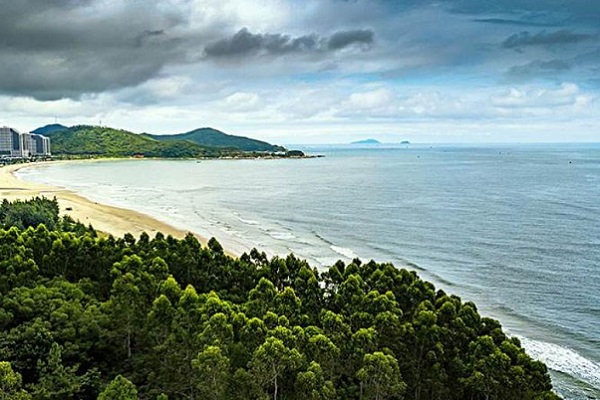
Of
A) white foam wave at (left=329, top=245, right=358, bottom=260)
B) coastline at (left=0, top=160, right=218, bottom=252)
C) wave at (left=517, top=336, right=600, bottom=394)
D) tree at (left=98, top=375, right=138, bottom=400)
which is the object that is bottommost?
wave at (left=517, top=336, right=600, bottom=394)

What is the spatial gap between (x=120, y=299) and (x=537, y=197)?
89.4 meters

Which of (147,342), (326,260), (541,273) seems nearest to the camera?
(147,342)

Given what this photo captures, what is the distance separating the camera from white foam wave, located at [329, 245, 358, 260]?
57438mm

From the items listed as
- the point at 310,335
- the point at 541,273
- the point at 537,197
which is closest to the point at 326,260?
the point at 541,273

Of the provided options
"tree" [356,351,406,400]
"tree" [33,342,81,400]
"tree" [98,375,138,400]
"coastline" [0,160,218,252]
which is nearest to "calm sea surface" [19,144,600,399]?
"coastline" [0,160,218,252]

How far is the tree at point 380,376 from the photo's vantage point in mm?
21891

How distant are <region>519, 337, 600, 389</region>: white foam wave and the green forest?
26.4ft

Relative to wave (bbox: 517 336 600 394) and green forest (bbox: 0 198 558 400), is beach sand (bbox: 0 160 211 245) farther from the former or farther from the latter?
wave (bbox: 517 336 600 394)

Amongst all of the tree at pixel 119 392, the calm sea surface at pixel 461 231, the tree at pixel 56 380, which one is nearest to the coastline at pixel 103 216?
the calm sea surface at pixel 461 231

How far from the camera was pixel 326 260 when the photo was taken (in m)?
55.2

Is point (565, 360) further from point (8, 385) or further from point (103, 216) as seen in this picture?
point (103, 216)

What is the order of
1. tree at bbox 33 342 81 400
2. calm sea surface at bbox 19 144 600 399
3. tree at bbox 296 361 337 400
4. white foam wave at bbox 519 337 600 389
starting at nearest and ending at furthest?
1. tree at bbox 296 361 337 400
2. tree at bbox 33 342 81 400
3. white foam wave at bbox 519 337 600 389
4. calm sea surface at bbox 19 144 600 399

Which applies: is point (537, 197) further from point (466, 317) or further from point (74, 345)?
point (74, 345)

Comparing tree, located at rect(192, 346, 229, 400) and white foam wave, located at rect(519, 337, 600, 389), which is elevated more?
tree, located at rect(192, 346, 229, 400)
